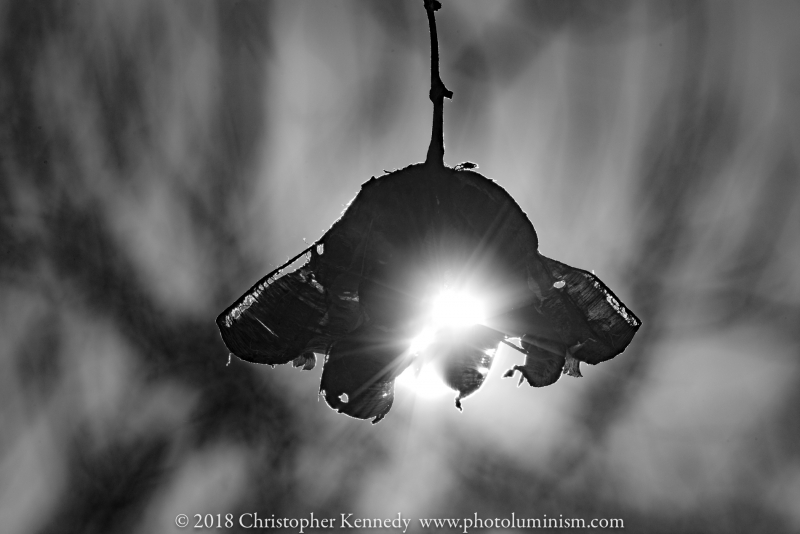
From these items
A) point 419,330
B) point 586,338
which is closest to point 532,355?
point 586,338

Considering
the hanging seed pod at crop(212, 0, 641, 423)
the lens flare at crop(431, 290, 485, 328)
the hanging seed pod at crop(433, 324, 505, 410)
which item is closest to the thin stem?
the hanging seed pod at crop(212, 0, 641, 423)

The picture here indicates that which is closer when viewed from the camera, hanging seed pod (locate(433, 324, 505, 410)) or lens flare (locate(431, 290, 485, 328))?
lens flare (locate(431, 290, 485, 328))

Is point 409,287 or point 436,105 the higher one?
point 436,105

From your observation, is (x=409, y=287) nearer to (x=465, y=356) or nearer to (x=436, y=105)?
(x=465, y=356)

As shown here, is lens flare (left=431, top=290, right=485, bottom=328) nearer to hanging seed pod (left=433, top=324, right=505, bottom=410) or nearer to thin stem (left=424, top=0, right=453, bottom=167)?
hanging seed pod (left=433, top=324, right=505, bottom=410)

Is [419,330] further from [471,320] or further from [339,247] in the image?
[339,247]

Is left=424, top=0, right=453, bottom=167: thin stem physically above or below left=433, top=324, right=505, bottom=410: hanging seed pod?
above

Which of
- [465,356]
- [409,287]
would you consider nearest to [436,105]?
[409,287]
